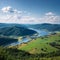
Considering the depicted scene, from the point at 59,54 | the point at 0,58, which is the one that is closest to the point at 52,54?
the point at 59,54

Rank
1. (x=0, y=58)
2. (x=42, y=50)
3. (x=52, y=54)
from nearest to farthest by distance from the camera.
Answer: (x=0, y=58), (x=52, y=54), (x=42, y=50)

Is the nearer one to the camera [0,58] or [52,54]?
[0,58]

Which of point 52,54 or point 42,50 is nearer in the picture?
point 52,54

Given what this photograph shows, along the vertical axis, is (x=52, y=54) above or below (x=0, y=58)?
below

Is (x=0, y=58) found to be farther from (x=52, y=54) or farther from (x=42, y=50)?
(x=42, y=50)

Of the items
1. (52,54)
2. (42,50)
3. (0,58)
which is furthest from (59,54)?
(0,58)

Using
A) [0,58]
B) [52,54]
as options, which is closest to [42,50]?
[52,54]

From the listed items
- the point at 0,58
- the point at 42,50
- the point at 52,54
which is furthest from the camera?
the point at 42,50

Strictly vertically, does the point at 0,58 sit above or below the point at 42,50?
above
